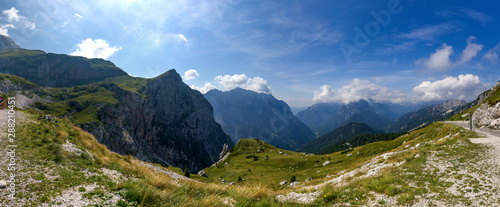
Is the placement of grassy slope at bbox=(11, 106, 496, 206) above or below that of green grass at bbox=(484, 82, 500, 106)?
below

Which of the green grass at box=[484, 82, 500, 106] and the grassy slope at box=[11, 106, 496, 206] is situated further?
the green grass at box=[484, 82, 500, 106]

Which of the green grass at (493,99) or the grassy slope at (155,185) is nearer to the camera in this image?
the grassy slope at (155,185)

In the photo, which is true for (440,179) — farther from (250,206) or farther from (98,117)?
(98,117)

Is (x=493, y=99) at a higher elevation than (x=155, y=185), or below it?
higher

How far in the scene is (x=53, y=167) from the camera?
1119 cm

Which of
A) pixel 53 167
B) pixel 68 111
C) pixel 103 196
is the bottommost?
pixel 103 196

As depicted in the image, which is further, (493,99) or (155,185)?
(493,99)

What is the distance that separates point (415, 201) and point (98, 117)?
22525 cm

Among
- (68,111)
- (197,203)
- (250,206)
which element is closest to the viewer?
(197,203)

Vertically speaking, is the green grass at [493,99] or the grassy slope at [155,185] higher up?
the green grass at [493,99]

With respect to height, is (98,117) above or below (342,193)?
above

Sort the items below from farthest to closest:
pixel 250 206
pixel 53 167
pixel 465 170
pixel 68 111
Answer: pixel 68 111 → pixel 465 170 → pixel 53 167 → pixel 250 206

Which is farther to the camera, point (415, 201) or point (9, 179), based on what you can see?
point (415, 201)

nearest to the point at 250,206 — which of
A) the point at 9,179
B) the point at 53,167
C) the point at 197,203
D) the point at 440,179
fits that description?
the point at 197,203
